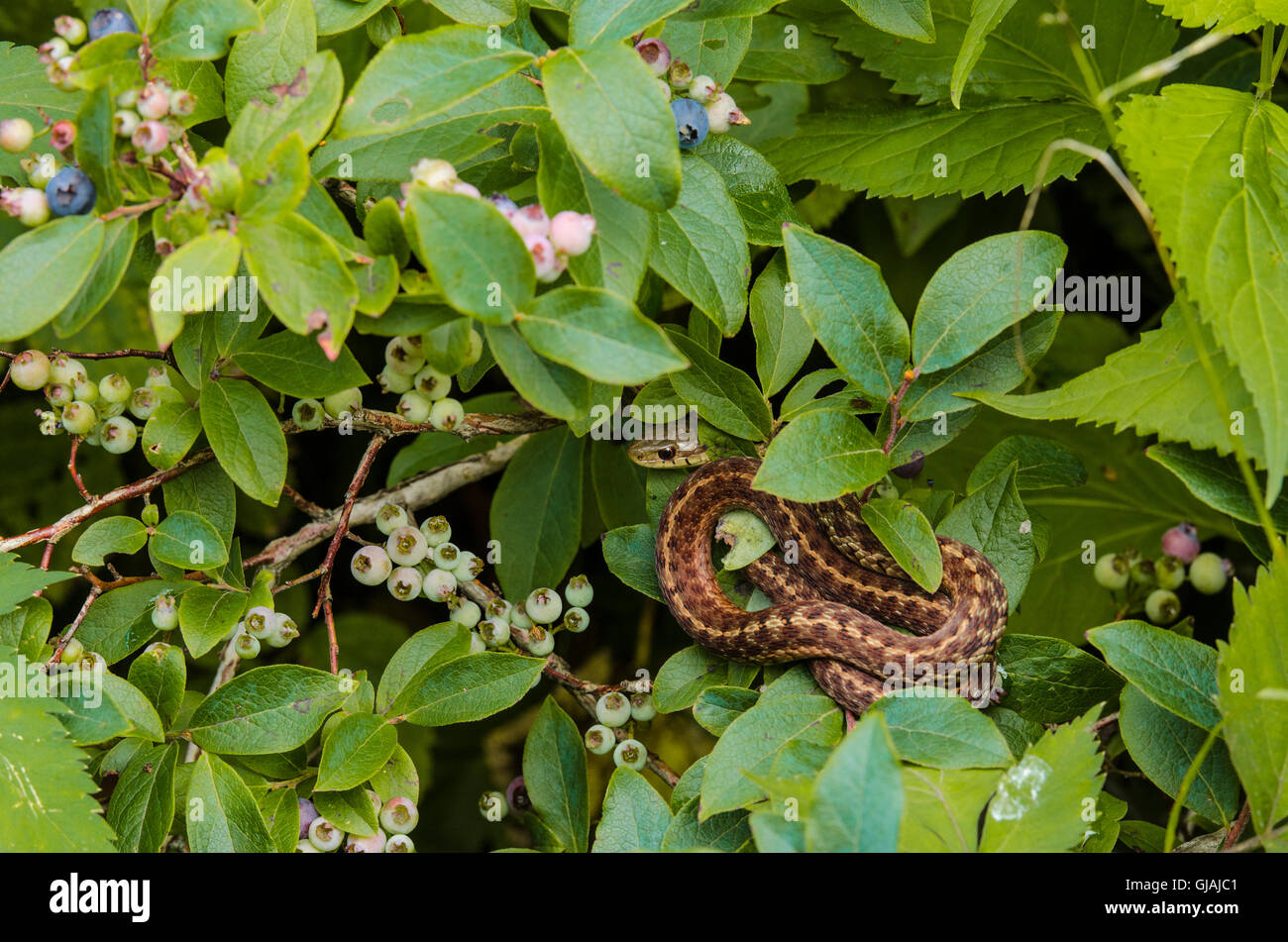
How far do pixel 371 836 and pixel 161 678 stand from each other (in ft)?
1.34

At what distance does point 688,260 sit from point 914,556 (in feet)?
1.85

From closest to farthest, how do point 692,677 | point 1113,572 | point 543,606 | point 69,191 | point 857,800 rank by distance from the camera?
point 857,800 → point 69,191 → point 692,677 → point 543,606 → point 1113,572

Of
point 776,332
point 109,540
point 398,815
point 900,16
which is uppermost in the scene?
point 900,16

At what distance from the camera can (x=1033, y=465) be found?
70.6 inches

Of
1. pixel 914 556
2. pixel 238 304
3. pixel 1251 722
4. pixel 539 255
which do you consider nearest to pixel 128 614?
pixel 238 304

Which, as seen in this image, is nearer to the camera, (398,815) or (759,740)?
(759,740)

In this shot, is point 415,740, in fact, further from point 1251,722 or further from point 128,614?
point 1251,722

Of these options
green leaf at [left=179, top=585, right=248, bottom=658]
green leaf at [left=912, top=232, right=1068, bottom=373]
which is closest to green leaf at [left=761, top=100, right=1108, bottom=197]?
green leaf at [left=912, top=232, right=1068, bottom=373]

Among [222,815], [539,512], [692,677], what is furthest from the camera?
[539,512]


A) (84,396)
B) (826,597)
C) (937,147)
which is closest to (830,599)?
(826,597)

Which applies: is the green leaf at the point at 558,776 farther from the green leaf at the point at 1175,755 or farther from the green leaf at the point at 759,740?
the green leaf at the point at 1175,755

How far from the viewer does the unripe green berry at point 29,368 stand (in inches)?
63.9

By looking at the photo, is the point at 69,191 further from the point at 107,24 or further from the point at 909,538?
the point at 909,538

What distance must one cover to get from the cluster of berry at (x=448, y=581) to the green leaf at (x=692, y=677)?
209 mm
